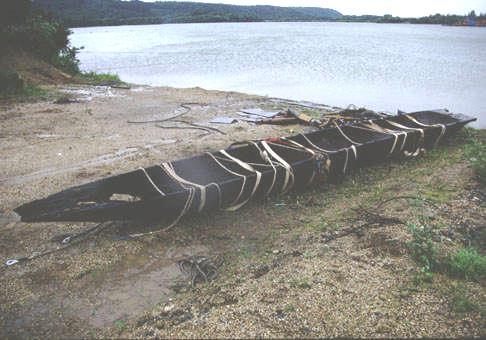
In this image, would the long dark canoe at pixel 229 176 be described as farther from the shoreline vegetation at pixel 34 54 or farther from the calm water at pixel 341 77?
the shoreline vegetation at pixel 34 54

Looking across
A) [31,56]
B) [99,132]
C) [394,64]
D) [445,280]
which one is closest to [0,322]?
[445,280]

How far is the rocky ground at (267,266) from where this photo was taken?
3.16 m

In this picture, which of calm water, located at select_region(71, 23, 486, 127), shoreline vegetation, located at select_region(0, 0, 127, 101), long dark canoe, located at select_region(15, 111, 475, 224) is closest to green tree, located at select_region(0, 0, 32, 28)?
shoreline vegetation, located at select_region(0, 0, 127, 101)

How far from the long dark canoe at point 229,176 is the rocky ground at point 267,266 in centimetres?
32

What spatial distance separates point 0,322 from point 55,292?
0.53 m

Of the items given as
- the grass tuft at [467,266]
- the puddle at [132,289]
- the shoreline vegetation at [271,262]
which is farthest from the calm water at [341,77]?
the puddle at [132,289]

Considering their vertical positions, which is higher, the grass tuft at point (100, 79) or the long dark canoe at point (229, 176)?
the long dark canoe at point (229, 176)

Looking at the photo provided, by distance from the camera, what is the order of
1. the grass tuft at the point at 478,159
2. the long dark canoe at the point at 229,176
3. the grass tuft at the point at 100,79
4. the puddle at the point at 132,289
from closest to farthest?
1. the puddle at the point at 132,289
2. the long dark canoe at the point at 229,176
3. the grass tuft at the point at 478,159
4. the grass tuft at the point at 100,79

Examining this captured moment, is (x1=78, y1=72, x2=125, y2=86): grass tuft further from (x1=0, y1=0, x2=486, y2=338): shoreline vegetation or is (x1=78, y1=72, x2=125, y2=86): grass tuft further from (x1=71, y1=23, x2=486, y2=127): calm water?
(x1=0, y1=0, x2=486, y2=338): shoreline vegetation

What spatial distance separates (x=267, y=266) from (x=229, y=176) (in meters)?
1.87

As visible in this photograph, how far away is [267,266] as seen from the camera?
4.09m

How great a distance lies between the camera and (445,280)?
3.52 meters

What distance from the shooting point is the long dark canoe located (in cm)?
441

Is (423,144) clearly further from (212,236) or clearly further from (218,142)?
(212,236)
